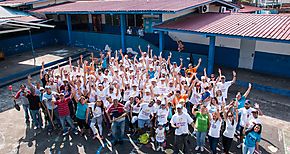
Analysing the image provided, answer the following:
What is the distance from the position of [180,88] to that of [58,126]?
3984 millimetres

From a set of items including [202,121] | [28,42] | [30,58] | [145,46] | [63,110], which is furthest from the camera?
[28,42]

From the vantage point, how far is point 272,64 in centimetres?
1214

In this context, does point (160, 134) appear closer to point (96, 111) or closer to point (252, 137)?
point (96, 111)

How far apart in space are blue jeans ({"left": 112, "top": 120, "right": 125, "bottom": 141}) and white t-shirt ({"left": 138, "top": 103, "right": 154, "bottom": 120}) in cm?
52

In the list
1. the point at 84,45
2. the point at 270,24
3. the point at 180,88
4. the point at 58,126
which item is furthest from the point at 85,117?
the point at 84,45

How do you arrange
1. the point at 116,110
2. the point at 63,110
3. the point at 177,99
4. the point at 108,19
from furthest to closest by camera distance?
1. the point at 108,19
2. the point at 63,110
3. the point at 177,99
4. the point at 116,110

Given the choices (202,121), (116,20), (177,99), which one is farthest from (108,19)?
(202,121)

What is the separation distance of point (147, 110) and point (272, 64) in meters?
8.33

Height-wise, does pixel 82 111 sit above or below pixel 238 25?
below

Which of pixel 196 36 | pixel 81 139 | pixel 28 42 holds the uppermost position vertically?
pixel 196 36

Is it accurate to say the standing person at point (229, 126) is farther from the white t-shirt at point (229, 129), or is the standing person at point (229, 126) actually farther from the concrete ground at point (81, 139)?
the concrete ground at point (81, 139)

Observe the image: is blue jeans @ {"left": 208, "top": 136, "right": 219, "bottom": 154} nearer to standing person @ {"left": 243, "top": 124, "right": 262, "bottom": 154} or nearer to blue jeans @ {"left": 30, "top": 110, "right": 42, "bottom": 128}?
standing person @ {"left": 243, "top": 124, "right": 262, "bottom": 154}

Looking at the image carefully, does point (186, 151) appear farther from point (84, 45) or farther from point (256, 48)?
point (84, 45)

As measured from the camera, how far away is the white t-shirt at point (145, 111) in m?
6.63
